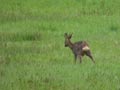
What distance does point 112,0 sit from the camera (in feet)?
105

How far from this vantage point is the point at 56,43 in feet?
68.0


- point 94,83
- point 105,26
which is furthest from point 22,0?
point 94,83

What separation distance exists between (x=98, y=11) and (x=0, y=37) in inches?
358

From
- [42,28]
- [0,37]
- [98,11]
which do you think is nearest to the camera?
[0,37]

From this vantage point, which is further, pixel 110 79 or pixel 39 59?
pixel 39 59

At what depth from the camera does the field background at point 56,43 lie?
12859 millimetres

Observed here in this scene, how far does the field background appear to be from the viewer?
1286 cm

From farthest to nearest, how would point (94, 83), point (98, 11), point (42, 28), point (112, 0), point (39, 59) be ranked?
point (112, 0)
point (98, 11)
point (42, 28)
point (39, 59)
point (94, 83)

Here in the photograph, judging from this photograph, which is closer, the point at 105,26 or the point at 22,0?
the point at 105,26

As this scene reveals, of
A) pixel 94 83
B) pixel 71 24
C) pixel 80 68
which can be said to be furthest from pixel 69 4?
pixel 94 83

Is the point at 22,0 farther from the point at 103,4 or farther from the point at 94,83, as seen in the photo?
the point at 94,83

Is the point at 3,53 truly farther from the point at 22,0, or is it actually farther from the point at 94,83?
the point at 22,0

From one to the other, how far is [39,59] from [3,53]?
154 centimetres

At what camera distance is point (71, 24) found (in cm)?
2577
